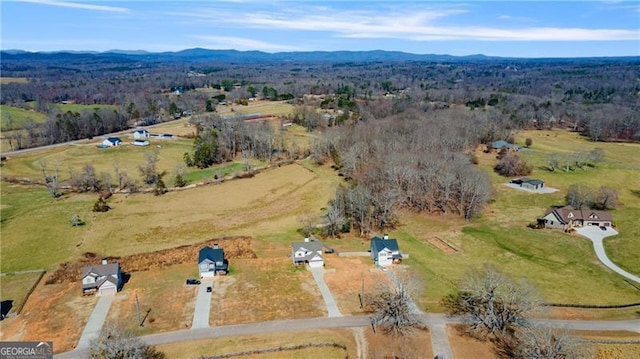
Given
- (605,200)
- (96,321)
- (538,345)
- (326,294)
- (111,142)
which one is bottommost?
(96,321)

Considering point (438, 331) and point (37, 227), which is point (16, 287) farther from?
point (438, 331)

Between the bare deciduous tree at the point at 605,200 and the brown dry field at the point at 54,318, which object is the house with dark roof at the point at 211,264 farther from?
the bare deciduous tree at the point at 605,200

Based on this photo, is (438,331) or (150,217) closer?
(438,331)

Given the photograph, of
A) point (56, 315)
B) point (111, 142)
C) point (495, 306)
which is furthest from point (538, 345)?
point (111, 142)

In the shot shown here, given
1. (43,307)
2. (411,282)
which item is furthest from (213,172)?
(411,282)

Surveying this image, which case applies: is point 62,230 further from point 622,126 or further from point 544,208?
point 622,126
